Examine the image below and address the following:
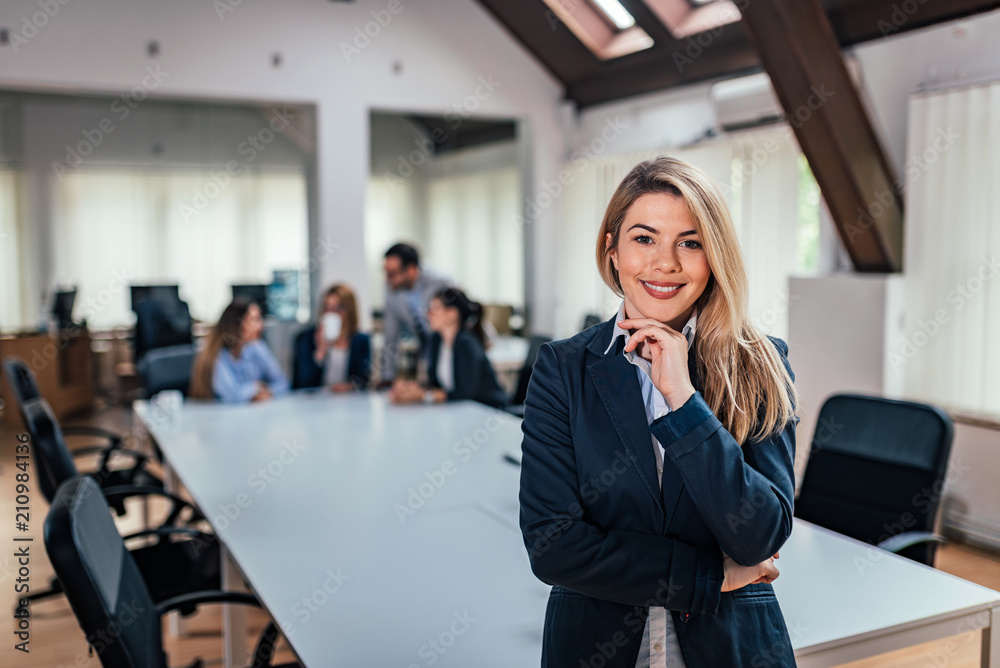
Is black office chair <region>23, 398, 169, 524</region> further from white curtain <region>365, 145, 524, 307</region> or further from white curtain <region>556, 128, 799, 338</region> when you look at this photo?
white curtain <region>365, 145, 524, 307</region>

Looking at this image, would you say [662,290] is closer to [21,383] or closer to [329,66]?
[21,383]

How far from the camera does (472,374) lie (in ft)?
15.3

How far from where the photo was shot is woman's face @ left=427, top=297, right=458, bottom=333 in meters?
4.65

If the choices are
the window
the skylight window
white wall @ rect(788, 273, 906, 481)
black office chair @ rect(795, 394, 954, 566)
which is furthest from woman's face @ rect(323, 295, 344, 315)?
the skylight window

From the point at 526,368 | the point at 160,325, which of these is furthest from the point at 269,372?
the point at 160,325

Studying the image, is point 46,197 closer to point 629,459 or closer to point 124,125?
point 124,125

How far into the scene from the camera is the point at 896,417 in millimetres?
2748

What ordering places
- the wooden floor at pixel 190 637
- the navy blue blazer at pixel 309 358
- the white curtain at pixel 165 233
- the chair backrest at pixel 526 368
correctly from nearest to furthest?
the wooden floor at pixel 190 637 → the chair backrest at pixel 526 368 → the navy blue blazer at pixel 309 358 → the white curtain at pixel 165 233

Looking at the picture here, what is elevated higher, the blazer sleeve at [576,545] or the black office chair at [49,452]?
the blazer sleeve at [576,545]

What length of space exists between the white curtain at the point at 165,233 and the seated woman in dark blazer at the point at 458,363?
4080mm

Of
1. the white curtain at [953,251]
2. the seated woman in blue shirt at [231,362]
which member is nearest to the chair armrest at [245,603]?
the seated woman in blue shirt at [231,362]

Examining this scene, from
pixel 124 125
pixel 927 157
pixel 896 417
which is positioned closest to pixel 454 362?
pixel 896 417

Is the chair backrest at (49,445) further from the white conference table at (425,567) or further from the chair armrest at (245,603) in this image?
the chair armrest at (245,603)

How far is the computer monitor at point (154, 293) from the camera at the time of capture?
8078 millimetres
